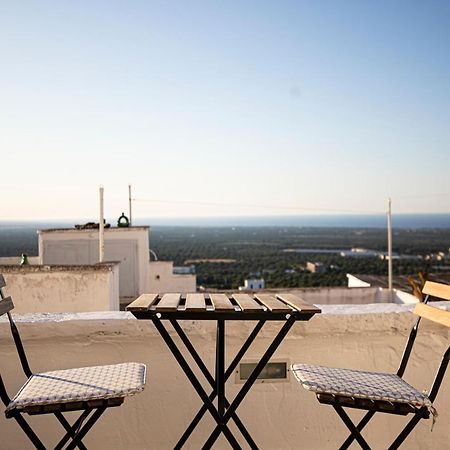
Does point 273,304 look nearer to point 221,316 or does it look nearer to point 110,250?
point 221,316

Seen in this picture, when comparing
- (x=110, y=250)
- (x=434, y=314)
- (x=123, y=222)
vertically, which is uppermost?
(x=434, y=314)

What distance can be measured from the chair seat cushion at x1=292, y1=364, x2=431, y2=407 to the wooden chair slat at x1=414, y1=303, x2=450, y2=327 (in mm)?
278

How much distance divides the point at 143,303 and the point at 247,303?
0.38 meters

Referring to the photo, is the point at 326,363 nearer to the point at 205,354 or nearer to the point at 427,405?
the point at 205,354

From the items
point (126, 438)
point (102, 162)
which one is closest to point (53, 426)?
point (126, 438)

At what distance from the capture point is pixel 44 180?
45.3 metres

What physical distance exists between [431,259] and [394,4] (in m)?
31.6

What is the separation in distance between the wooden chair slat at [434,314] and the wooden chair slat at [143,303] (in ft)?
3.62

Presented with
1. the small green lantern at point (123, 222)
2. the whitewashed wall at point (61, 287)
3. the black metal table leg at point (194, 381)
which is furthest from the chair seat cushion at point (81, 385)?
the small green lantern at point (123, 222)

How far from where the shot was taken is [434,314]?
2.32 m

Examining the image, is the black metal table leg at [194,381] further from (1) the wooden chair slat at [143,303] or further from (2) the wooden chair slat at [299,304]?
(2) the wooden chair slat at [299,304]

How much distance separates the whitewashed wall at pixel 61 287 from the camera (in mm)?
8539

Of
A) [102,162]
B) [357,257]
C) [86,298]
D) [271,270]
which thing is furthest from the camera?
[357,257]

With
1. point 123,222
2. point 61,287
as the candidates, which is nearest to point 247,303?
point 61,287
